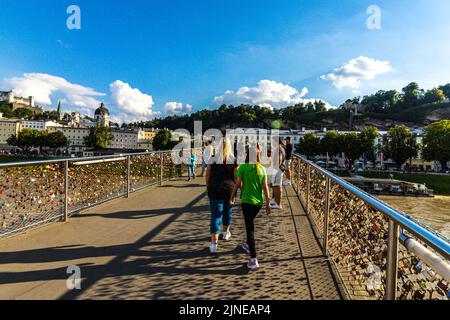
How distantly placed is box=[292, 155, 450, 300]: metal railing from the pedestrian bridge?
11 millimetres

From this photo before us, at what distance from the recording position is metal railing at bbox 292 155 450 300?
192cm

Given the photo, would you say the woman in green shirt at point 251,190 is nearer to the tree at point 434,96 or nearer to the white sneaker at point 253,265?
the white sneaker at point 253,265

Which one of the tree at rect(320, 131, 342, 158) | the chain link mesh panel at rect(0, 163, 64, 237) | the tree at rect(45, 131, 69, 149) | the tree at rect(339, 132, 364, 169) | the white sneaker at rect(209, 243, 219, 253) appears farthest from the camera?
the tree at rect(45, 131, 69, 149)

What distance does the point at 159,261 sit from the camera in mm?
4078

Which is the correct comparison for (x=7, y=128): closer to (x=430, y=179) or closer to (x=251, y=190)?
(x=430, y=179)

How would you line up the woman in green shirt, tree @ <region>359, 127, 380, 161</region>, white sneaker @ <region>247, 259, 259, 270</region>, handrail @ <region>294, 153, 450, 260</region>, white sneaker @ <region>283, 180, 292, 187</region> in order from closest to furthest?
handrail @ <region>294, 153, 450, 260</region> → white sneaker @ <region>247, 259, 259, 270</region> → the woman in green shirt → white sneaker @ <region>283, 180, 292, 187</region> → tree @ <region>359, 127, 380, 161</region>

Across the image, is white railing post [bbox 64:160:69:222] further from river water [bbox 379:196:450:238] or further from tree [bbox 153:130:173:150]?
tree [bbox 153:130:173:150]

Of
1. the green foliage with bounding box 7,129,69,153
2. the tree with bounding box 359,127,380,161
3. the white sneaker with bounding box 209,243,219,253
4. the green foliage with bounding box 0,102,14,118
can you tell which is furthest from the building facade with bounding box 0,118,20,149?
the white sneaker with bounding box 209,243,219,253

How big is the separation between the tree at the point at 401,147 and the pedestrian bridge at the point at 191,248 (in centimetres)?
7245

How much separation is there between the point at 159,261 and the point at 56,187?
320 centimetres

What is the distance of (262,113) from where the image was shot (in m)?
184
